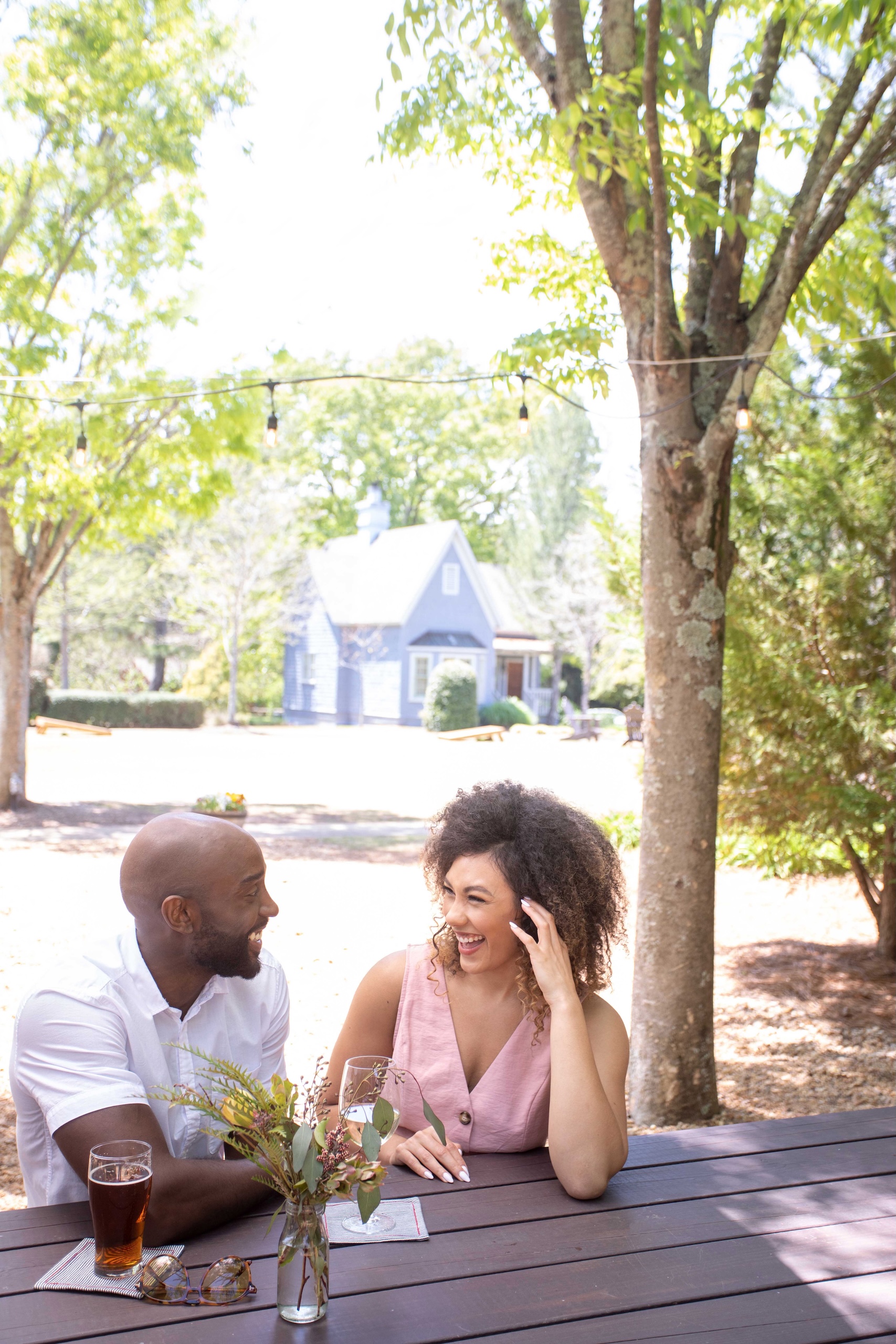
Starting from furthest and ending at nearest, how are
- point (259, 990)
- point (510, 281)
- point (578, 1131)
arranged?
point (510, 281), point (259, 990), point (578, 1131)

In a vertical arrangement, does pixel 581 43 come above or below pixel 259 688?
above

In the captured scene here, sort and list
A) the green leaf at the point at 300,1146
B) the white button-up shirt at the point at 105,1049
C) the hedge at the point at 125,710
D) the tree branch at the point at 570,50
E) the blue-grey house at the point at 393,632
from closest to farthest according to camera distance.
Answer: the green leaf at the point at 300,1146, the white button-up shirt at the point at 105,1049, the tree branch at the point at 570,50, the hedge at the point at 125,710, the blue-grey house at the point at 393,632

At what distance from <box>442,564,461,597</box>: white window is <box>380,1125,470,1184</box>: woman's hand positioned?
31605 mm

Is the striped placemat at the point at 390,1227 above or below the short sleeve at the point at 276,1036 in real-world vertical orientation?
below

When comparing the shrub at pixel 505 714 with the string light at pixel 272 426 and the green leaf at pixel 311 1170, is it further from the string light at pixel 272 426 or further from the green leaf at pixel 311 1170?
the green leaf at pixel 311 1170

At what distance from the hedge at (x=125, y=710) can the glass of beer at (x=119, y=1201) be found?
2600cm

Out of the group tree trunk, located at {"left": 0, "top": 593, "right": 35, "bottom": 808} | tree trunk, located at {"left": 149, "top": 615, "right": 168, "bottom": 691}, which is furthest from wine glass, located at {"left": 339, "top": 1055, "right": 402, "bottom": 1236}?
tree trunk, located at {"left": 149, "top": 615, "right": 168, "bottom": 691}

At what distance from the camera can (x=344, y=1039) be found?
2.38 m

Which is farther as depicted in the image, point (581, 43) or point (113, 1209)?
point (581, 43)

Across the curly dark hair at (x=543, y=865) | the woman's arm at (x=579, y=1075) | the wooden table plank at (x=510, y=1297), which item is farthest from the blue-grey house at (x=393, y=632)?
the wooden table plank at (x=510, y=1297)

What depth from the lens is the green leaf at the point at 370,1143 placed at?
5.13 ft

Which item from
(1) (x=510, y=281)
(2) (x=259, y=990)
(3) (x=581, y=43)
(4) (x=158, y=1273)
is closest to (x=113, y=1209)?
(4) (x=158, y=1273)

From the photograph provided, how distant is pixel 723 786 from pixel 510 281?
3342 mm

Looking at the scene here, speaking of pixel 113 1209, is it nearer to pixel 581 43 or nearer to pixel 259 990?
pixel 259 990
